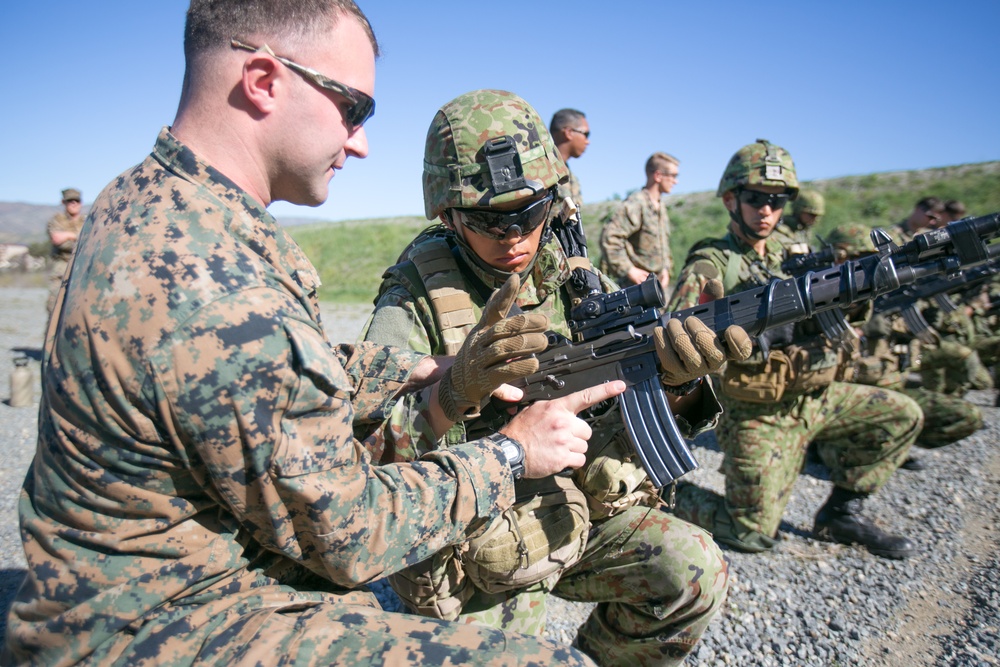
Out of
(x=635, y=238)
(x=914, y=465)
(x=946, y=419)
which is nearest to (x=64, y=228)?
(x=635, y=238)

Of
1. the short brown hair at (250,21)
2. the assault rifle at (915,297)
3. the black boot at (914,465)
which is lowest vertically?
the black boot at (914,465)

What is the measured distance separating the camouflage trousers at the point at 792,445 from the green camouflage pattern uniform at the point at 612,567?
1741mm

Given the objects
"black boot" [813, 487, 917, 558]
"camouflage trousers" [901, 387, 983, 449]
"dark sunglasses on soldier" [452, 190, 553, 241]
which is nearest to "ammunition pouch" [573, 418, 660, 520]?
"dark sunglasses on soldier" [452, 190, 553, 241]

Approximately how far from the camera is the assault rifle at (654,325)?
9.32ft

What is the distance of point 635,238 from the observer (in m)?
9.34

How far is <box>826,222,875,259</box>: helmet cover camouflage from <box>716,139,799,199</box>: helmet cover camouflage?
0.79 m

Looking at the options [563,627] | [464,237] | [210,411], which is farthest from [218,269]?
[563,627]

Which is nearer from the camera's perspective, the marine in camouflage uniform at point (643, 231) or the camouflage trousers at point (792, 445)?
the camouflage trousers at point (792, 445)

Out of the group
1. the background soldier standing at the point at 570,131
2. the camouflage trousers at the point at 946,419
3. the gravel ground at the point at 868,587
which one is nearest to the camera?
the gravel ground at the point at 868,587

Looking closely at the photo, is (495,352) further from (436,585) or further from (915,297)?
(915,297)

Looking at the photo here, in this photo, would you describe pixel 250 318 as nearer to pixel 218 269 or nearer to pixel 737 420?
pixel 218 269

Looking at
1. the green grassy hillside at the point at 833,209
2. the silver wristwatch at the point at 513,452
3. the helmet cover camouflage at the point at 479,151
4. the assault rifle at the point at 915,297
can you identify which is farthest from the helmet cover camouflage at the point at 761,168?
the green grassy hillside at the point at 833,209

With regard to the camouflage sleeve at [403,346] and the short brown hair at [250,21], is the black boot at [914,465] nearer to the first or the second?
the camouflage sleeve at [403,346]

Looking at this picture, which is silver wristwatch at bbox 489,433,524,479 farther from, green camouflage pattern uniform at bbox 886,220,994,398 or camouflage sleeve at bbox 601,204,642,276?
camouflage sleeve at bbox 601,204,642,276
